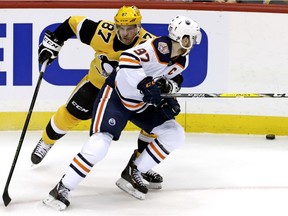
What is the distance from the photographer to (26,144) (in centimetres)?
491

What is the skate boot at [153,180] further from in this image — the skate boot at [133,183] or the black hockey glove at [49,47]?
the black hockey glove at [49,47]

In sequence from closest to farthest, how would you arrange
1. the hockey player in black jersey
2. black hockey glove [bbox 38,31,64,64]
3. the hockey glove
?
the hockey glove < the hockey player in black jersey < black hockey glove [bbox 38,31,64,64]

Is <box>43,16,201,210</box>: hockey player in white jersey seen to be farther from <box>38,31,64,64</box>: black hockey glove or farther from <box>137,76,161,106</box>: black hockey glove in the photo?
<box>38,31,64,64</box>: black hockey glove

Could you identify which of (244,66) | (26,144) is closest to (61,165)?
(26,144)

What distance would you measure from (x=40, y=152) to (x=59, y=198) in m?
0.84

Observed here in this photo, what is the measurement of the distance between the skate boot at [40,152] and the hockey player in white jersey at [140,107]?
675mm

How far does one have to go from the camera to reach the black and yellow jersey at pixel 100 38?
13.2 feet

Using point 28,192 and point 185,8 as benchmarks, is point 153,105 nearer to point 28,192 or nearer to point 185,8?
point 28,192

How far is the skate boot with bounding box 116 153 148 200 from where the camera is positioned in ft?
12.5

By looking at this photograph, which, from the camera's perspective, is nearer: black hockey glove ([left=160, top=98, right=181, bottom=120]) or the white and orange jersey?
the white and orange jersey

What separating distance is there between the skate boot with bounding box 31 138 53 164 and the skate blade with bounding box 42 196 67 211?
2.52ft

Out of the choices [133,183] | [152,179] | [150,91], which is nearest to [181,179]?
[152,179]

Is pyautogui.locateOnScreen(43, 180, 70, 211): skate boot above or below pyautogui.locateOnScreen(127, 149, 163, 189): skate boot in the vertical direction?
above

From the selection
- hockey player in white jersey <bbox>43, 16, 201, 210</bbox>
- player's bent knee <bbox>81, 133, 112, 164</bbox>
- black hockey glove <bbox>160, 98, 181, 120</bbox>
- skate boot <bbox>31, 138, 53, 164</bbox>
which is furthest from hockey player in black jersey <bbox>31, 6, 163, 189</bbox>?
player's bent knee <bbox>81, 133, 112, 164</bbox>
